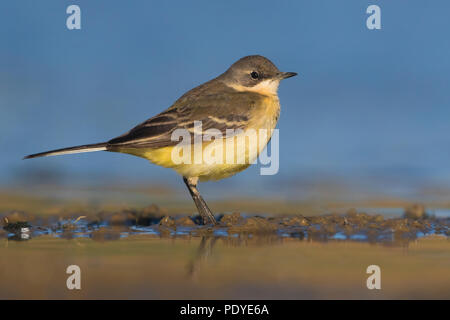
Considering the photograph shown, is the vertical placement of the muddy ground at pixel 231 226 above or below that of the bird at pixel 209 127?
below

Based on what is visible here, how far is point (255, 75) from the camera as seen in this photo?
33.7 feet

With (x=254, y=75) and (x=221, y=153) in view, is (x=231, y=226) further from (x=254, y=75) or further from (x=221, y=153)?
(x=254, y=75)

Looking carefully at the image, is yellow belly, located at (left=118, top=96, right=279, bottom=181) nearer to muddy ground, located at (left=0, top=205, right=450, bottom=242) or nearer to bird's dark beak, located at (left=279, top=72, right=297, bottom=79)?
muddy ground, located at (left=0, top=205, right=450, bottom=242)

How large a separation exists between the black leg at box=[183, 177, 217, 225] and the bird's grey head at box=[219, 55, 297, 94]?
1.94 metres

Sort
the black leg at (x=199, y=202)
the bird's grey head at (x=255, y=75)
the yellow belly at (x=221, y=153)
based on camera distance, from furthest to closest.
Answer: the bird's grey head at (x=255, y=75)
the black leg at (x=199, y=202)
the yellow belly at (x=221, y=153)

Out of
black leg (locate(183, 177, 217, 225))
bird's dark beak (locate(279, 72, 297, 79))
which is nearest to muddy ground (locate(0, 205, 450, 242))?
black leg (locate(183, 177, 217, 225))

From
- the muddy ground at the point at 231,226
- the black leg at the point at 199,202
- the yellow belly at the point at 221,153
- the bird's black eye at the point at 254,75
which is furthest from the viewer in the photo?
the bird's black eye at the point at 254,75

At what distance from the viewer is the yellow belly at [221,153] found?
28.8ft

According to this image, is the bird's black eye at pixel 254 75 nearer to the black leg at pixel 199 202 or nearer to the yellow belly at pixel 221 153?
the yellow belly at pixel 221 153

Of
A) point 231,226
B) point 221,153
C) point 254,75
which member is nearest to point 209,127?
point 221,153

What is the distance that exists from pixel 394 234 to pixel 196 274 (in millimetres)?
3983

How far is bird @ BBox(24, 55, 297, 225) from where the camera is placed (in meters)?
8.85

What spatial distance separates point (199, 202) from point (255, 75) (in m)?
2.52

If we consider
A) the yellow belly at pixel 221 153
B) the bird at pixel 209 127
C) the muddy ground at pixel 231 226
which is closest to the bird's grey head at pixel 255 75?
the bird at pixel 209 127
